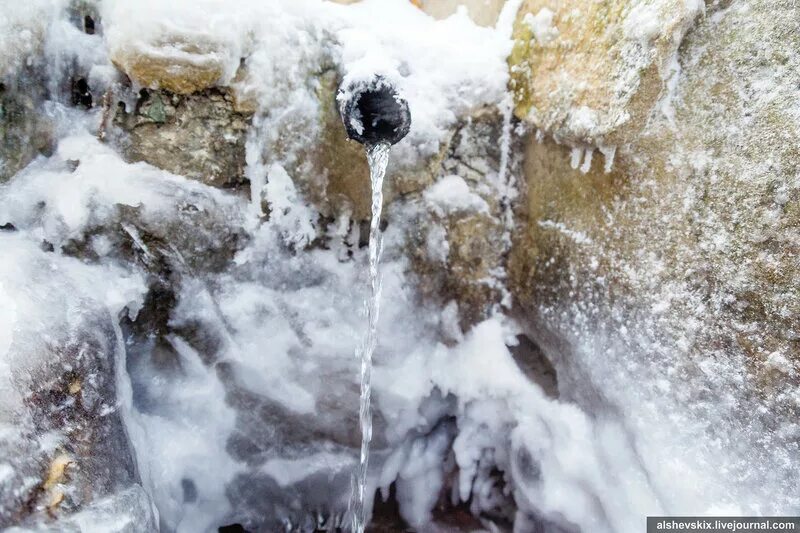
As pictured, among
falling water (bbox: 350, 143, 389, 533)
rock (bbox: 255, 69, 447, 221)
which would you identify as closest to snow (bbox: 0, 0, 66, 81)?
rock (bbox: 255, 69, 447, 221)

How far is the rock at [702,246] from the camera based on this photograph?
163 cm

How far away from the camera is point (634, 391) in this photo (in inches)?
80.7

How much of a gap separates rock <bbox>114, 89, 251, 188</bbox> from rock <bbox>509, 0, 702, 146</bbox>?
4.61ft

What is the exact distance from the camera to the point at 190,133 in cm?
227

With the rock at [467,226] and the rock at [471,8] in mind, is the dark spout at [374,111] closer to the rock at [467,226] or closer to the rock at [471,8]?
the rock at [467,226]

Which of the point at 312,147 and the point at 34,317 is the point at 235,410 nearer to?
the point at 34,317

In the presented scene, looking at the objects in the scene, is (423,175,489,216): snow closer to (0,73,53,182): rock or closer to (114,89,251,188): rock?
(114,89,251,188): rock

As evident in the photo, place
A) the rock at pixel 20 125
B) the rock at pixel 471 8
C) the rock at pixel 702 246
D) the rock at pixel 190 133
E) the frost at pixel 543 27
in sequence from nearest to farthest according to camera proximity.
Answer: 1. the rock at pixel 702 246
2. the rock at pixel 20 125
3. the rock at pixel 190 133
4. the frost at pixel 543 27
5. the rock at pixel 471 8

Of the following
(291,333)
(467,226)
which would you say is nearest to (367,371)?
(291,333)

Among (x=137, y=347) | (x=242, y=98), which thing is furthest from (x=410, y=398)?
(x=242, y=98)

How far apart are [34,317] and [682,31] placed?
99.4 inches

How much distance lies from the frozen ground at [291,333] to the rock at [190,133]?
8 cm

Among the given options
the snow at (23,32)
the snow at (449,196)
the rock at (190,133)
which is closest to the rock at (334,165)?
the snow at (449,196)

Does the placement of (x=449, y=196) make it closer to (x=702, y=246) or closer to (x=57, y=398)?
(x=702, y=246)
